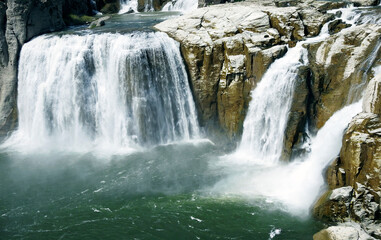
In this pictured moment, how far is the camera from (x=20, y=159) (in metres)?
20.0

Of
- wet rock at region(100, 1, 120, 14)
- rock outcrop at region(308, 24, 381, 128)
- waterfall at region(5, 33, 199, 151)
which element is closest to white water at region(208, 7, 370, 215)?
rock outcrop at region(308, 24, 381, 128)

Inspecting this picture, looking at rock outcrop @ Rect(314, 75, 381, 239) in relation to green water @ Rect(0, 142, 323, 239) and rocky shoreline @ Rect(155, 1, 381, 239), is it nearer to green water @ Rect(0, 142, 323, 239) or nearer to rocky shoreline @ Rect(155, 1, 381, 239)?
rocky shoreline @ Rect(155, 1, 381, 239)

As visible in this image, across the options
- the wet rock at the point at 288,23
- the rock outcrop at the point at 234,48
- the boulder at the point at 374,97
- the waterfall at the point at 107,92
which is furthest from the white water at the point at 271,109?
the boulder at the point at 374,97

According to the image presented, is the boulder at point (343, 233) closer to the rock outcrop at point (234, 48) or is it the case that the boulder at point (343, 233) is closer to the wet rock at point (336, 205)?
the wet rock at point (336, 205)

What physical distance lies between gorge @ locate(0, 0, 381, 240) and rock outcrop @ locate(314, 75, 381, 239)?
4 cm

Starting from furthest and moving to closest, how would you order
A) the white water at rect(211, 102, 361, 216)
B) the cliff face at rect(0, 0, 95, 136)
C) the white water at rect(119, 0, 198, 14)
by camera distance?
the white water at rect(119, 0, 198, 14) → the cliff face at rect(0, 0, 95, 136) → the white water at rect(211, 102, 361, 216)

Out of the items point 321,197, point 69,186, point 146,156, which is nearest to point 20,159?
point 69,186

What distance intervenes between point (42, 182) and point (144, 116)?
21.7ft

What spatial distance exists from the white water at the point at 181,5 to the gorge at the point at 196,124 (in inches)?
321

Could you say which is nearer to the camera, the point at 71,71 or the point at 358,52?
the point at 358,52

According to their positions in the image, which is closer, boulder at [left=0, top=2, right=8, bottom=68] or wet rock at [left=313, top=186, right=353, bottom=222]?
wet rock at [left=313, top=186, right=353, bottom=222]

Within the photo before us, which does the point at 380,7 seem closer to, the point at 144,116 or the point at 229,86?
the point at 229,86

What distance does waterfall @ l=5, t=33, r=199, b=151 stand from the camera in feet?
68.1

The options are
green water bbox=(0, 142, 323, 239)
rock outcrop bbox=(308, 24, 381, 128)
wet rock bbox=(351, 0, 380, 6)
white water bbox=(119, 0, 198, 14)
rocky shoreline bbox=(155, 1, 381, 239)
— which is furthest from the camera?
white water bbox=(119, 0, 198, 14)
